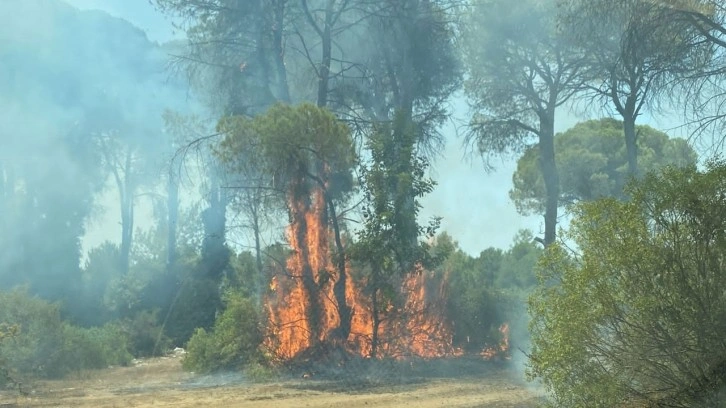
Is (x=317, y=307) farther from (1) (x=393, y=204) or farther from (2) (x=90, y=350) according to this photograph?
(2) (x=90, y=350)

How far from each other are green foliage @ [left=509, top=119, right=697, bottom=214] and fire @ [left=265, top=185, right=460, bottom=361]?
37.2 feet

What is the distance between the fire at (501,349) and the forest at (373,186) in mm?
64

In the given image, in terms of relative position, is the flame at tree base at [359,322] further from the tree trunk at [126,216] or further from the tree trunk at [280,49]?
the tree trunk at [126,216]

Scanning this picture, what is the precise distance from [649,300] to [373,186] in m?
12.9

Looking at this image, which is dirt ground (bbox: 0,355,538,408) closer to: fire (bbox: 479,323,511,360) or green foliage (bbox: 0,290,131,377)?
green foliage (bbox: 0,290,131,377)

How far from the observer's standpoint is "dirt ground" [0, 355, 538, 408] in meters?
13.8

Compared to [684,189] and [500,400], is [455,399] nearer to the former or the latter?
[500,400]

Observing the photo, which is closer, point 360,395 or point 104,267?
point 360,395

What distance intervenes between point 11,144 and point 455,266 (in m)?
17.5

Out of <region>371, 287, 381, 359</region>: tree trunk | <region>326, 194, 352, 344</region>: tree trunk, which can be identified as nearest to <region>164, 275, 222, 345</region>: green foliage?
<region>326, 194, 352, 344</region>: tree trunk

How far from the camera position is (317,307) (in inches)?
758

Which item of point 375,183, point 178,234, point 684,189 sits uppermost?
point 178,234

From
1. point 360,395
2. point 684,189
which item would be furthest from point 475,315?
point 684,189

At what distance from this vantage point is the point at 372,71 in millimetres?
26453
